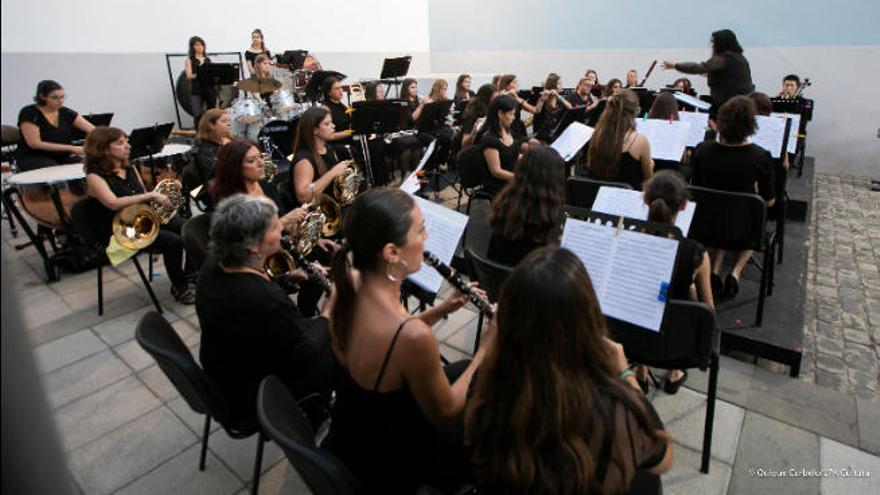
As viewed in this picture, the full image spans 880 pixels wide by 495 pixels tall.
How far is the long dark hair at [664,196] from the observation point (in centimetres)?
232

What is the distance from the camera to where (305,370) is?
6.52ft

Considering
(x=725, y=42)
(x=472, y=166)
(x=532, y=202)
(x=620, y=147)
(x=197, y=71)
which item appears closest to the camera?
(x=532, y=202)

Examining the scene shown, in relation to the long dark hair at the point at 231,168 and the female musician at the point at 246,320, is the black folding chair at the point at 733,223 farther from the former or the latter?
the long dark hair at the point at 231,168

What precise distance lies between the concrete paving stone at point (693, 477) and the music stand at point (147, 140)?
14.3 feet

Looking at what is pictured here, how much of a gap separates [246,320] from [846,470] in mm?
2575

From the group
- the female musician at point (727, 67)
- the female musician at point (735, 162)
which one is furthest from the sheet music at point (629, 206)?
the female musician at point (727, 67)

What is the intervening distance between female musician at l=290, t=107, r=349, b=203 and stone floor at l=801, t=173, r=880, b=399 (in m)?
3.22

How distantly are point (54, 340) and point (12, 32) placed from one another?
3719mm

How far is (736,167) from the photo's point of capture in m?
3.39

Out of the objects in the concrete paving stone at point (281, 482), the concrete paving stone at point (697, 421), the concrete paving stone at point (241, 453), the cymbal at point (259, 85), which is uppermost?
the cymbal at point (259, 85)

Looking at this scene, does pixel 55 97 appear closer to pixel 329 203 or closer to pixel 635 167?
pixel 329 203

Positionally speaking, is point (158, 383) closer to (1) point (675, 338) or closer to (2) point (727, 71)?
(1) point (675, 338)

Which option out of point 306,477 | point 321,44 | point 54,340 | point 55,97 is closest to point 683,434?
point 306,477

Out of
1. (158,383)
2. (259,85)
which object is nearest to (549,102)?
(259,85)
